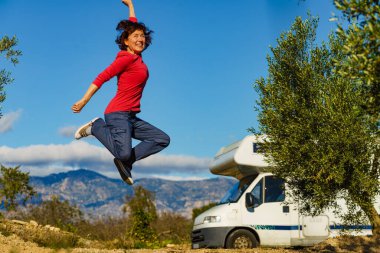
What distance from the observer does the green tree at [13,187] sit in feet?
79.4

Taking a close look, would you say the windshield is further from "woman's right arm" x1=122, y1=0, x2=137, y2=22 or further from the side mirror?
"woman's right arm" x1=122, y1=0, x2=137, y2=22

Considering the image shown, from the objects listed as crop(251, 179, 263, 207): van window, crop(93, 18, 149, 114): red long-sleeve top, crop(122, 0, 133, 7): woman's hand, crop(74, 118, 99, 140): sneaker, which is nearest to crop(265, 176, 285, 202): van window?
crop(251, 179, 263, 207): van window

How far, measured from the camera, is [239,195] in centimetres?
Answer: 1656

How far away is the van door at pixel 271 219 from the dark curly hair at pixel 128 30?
8029 mm

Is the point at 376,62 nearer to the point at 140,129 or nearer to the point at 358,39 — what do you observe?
the point at 358,39

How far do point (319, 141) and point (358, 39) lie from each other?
18.2 ft

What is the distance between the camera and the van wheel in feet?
53.0

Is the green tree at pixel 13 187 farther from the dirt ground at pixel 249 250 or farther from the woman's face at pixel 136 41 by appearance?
the woman's face at pixel 136 41

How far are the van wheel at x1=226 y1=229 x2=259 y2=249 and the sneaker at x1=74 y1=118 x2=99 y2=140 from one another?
25.1ft

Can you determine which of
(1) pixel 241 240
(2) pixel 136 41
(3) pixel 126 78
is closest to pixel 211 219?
(1) pixel 241 240

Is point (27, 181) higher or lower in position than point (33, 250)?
higher

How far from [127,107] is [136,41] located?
951 millimetres

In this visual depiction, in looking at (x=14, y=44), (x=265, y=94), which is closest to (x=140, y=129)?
(x=265, y=94)

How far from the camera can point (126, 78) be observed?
344 inches
